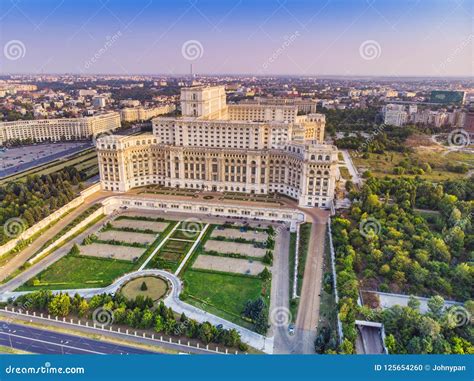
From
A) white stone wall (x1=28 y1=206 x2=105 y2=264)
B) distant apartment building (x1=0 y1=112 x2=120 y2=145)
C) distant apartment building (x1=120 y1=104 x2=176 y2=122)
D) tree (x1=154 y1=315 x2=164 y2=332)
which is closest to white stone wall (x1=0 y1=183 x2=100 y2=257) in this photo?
white stone wall (x1=28 y1=206 x2=105 y2=264)

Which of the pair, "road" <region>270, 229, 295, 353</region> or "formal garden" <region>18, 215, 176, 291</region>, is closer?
"road" <region>270, 229, 295, 353</region>

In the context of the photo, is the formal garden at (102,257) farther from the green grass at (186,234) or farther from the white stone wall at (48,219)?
the white stone wall at (48,219)

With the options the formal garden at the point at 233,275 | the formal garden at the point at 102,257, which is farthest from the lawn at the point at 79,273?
the formal garden at the point at 233,275

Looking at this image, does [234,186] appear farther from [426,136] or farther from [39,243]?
[426,136]

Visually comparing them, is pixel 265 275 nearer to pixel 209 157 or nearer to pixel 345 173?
pixel 209 157

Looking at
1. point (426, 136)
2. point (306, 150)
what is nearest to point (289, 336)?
point (306, 150)

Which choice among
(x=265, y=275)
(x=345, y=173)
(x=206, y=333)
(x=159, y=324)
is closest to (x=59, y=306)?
(x=159, y=324)

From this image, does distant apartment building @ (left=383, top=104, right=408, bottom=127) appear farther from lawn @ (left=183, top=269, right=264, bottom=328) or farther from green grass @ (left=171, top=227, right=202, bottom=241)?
lawn @ (left=183, top=269, right=264, bottom=328)
